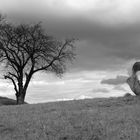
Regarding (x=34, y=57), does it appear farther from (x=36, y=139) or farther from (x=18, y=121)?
(x=36, y=139)

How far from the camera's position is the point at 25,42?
52.7 meters

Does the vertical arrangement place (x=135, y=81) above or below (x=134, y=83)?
above

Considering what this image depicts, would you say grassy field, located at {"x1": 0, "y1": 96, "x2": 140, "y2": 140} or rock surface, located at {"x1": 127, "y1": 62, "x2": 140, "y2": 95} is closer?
grassy field, located at {"x1": 0, "y1": 96, "x2": 140, "y2": 140}

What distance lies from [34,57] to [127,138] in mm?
41265

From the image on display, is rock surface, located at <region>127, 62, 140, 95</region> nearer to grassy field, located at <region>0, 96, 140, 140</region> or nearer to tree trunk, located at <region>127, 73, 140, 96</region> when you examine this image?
tree trunk, located at <region>127, 73, 140, 96</region>

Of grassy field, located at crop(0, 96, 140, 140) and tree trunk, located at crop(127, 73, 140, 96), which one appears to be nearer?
grassy field, located at crop(0, 96, 140, 140)

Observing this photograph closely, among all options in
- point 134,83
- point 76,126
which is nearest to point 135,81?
point 134,83

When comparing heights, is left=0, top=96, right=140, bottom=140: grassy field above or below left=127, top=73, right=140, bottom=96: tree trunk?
below

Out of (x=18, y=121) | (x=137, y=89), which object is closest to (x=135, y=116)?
(x=18, y=121)

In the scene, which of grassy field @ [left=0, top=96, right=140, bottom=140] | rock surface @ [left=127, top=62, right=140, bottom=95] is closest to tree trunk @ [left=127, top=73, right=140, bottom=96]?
rock surface @ [left=127, top=62, right=140, bottom=95]

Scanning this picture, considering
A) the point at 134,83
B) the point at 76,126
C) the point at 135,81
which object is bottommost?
the point at 76,126

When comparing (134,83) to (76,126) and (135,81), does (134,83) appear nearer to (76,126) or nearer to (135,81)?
(135,81)

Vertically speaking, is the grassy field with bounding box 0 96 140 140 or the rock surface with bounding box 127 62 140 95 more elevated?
the rock surface with bounding box 127 62 140 95

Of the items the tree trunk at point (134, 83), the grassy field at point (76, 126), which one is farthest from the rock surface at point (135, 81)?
the grassy field at point (76, 126)
